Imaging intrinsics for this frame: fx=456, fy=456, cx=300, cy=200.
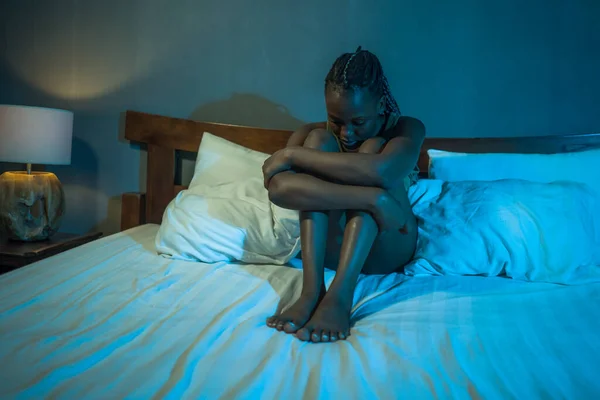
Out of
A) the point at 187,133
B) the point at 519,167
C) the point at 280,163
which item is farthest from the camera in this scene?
the point at 187,133

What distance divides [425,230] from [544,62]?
2.99ft

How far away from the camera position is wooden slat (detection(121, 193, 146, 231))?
1.87 meters

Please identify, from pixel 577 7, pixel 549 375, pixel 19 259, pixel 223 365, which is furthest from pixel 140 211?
pixel 577 7

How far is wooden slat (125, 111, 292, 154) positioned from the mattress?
2.33 feet

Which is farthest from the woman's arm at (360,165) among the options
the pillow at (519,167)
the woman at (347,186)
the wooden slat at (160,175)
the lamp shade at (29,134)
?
the lamp shade at (29,134)

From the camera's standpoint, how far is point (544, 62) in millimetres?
1724

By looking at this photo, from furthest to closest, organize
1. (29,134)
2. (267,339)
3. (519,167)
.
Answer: (29,134) < (519,167) < (267,339)

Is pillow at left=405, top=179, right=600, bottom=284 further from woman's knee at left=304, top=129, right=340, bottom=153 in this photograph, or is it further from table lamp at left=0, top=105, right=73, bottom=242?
table lamp at left=0, top=105, right=73, bottom=242

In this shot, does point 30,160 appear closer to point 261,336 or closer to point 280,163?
point 280,163

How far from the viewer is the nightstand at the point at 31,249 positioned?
1514 millimetres

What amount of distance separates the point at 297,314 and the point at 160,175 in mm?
1177

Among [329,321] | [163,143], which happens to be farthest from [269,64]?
[329,321]

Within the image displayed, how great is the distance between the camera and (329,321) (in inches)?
35.1

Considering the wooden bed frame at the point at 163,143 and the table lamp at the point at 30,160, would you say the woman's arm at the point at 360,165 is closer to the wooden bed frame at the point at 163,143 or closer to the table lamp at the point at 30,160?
the wooden bed frame at the point at 163,143
